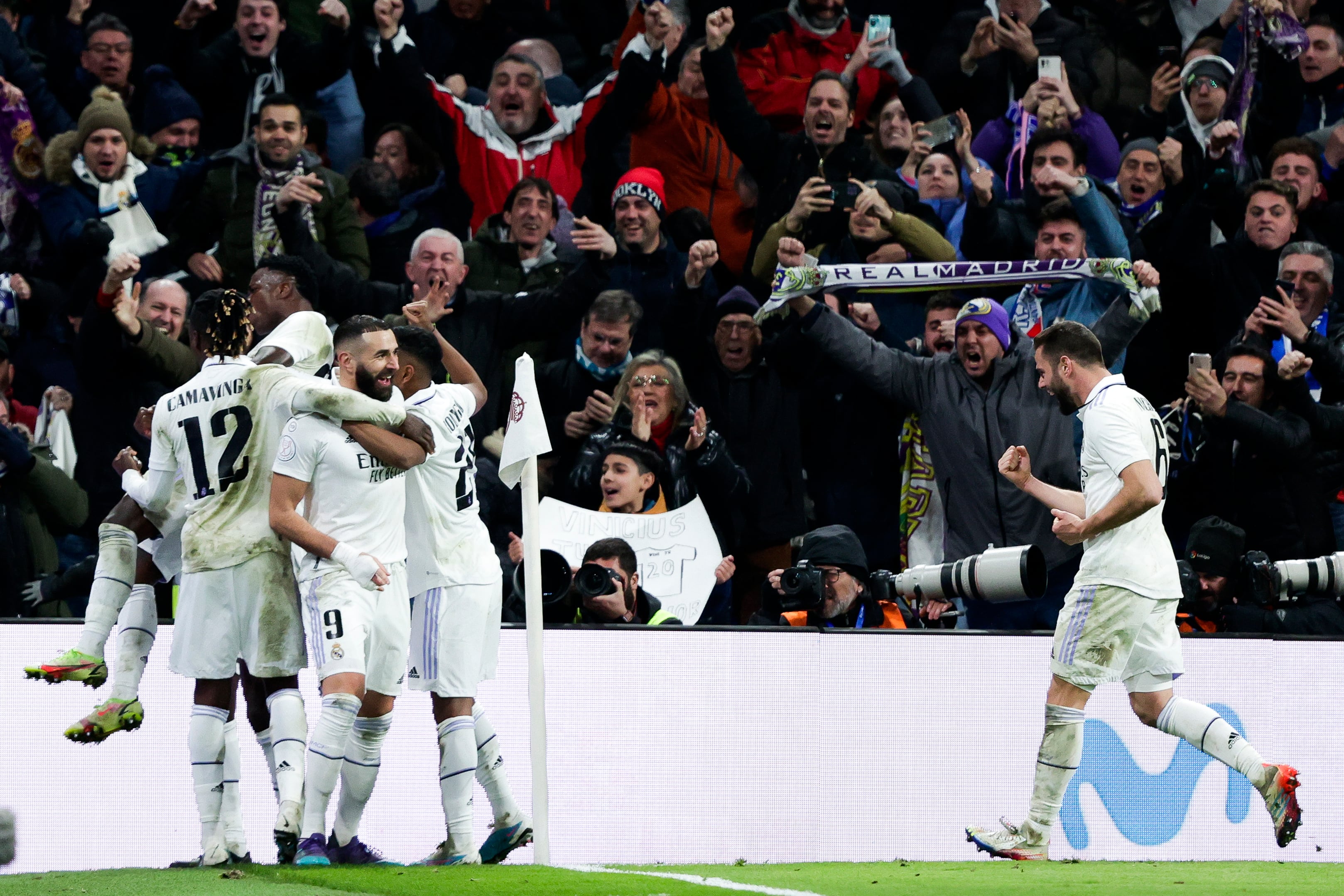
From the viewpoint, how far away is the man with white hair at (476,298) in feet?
32.5

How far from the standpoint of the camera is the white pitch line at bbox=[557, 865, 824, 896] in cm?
548

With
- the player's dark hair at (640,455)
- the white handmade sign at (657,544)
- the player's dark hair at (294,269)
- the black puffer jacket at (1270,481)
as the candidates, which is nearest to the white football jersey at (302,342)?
the player's dark hair at (294,269)

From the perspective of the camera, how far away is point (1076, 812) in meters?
7.96

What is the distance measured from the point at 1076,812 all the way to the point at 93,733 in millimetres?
4472

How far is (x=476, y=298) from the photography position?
10023mm

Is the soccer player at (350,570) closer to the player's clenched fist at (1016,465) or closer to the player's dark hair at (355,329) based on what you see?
the player's dark hair at (355,329)

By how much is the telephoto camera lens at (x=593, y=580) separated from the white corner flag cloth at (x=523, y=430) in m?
1.58

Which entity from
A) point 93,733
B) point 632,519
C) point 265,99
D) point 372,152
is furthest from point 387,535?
point 372,152

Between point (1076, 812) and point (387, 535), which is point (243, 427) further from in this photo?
point (1076, 812)

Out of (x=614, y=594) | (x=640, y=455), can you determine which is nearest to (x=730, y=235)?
(x=640, y=455)

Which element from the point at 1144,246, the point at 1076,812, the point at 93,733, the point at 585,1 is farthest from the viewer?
the point at 585,1

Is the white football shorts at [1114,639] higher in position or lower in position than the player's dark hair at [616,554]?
lower

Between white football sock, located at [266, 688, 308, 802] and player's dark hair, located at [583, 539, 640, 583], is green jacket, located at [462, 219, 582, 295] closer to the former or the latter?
player's dark hair, located at [583, 539, 640, 583]

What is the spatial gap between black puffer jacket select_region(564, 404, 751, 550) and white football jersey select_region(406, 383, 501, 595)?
89.9 inches
